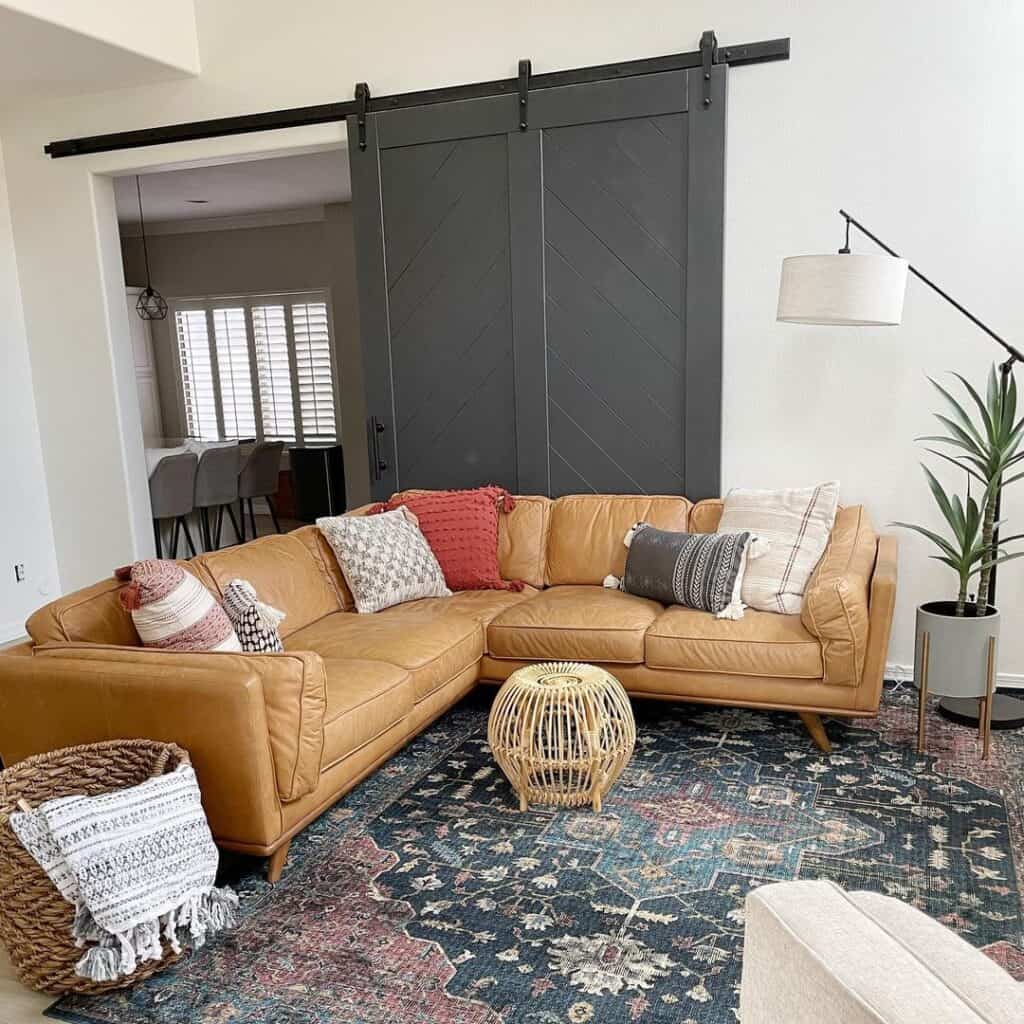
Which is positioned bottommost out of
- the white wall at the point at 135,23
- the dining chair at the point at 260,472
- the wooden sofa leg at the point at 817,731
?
the wooden sofa leg at the point at 817,731

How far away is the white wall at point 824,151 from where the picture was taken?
3.86 m

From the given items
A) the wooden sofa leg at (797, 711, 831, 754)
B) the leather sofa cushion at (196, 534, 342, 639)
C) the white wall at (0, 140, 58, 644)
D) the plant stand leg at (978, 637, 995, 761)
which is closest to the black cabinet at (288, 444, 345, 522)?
the white wall at (0, 140, 58, 644)

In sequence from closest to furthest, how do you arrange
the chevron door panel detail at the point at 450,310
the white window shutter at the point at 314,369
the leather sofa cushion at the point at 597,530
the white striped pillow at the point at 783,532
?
the white striped pillow at the point at 783,532 → the leather sofa cushion at the point at 597,530 → the chevron door panel detail at the point at 450,310 → the white window shutter at the point at 314,369

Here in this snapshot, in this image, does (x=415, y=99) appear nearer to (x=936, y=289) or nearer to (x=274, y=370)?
(x=936, y=289)

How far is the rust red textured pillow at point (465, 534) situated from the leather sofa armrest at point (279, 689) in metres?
1.62

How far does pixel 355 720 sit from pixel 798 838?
1.34 metres

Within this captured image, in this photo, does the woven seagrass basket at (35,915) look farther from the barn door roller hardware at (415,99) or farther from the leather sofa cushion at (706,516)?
the barn door roller hardware at (415,99)

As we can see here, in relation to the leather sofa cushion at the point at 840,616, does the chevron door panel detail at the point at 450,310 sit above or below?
above

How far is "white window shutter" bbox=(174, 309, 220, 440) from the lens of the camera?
364 inches

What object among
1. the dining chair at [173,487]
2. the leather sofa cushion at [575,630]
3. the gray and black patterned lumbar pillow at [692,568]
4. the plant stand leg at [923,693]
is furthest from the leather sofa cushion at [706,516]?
the dining chair at [173,487]

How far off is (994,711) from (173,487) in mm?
5232

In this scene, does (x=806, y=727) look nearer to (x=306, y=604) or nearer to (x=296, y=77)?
(x=306, y=604)

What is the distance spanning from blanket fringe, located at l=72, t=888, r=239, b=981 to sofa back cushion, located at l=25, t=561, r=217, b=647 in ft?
3.22

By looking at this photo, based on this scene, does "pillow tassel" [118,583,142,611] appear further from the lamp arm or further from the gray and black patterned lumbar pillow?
the lamp arm
